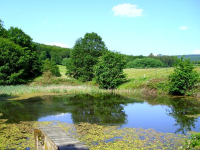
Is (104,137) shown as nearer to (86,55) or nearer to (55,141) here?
(55,141)

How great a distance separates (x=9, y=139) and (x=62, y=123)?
364 cm

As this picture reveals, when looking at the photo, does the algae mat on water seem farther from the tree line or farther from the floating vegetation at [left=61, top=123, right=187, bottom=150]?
the tree line

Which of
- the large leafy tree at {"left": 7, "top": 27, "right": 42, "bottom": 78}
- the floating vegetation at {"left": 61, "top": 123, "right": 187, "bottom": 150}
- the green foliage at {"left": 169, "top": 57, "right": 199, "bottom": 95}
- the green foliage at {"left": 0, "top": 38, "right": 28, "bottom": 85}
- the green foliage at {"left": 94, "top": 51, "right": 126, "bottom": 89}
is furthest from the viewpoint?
the large leafy tree at {"left": 7, "top": 27, "right": 42, "bottom": 78}

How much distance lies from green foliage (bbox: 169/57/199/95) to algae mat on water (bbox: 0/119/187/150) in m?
14.9

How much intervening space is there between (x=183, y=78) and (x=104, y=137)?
17715 millimetres

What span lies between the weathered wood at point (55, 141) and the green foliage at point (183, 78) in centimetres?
2267

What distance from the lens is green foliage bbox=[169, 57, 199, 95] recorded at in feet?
77.9

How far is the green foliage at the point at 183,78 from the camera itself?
23750mm

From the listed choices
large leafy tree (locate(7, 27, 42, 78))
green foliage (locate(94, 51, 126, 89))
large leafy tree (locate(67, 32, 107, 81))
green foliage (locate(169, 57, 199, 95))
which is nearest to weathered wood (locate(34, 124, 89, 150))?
green foliage (locate(169, 57, 199, 95))

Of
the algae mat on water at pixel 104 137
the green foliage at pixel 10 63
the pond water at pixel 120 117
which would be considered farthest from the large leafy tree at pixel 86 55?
the algae mat on water at pixel 104 137

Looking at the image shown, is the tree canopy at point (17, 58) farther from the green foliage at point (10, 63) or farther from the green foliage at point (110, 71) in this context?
the green foliage at point (110, 71)

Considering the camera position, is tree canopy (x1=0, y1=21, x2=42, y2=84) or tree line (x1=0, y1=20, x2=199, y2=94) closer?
tree line (x1=0, y1=20, x2=199, y2=94)

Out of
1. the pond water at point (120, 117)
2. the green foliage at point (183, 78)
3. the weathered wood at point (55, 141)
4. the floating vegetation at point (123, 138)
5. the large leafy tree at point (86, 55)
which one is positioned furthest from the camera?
the large leafy tree at point (86, 55)

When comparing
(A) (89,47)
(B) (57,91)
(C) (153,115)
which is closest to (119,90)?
(B) (57,91)
